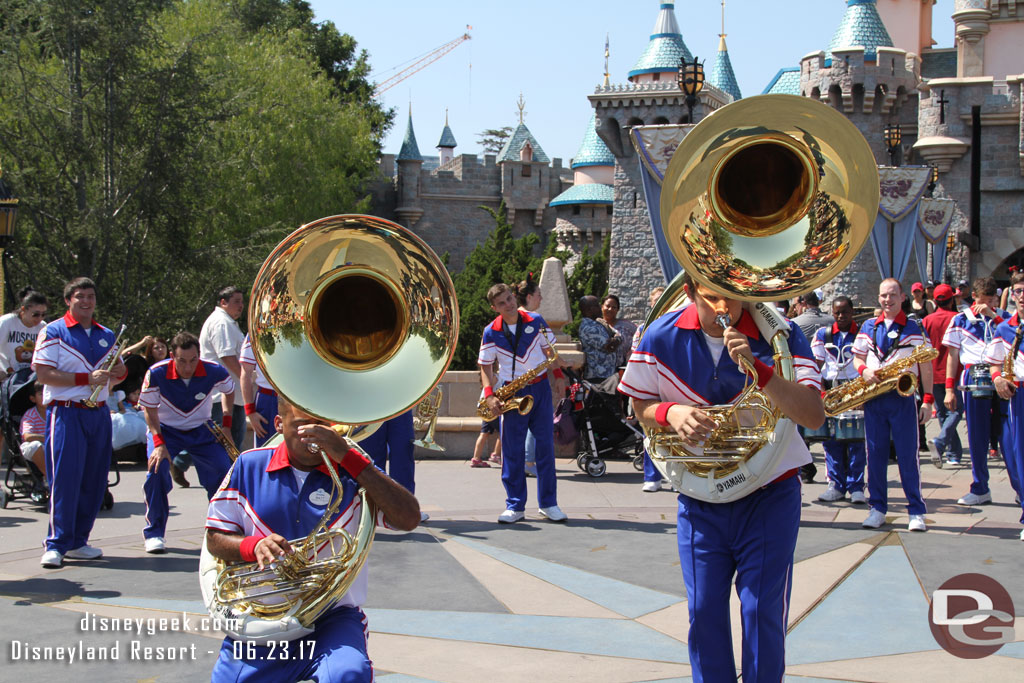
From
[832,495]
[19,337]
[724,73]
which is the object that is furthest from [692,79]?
[724,73]

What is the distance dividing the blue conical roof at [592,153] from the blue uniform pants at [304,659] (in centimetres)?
5227

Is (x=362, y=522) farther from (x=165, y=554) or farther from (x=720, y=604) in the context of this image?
(x=165, y=554)

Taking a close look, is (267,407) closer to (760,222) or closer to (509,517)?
(509,517)

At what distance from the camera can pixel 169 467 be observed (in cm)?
724

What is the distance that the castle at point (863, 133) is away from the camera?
1355 inches

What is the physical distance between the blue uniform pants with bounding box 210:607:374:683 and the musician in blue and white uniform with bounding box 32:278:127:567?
4.09 metres

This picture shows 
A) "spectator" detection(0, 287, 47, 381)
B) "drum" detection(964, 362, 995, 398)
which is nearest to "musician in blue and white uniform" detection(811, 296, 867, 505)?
"drum" detection(964, 362, 995, 398)

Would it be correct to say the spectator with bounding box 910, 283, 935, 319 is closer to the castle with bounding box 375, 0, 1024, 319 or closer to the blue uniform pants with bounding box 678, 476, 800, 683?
the blue uniform pants with bounding box 678, 476, 800, 683

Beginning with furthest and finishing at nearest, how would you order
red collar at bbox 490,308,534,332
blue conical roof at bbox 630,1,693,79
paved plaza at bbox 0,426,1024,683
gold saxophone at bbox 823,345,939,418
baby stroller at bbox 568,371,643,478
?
blue conical roof at bbox 630,1,693,79 → baby stroller at bbox 568,371,643,478 → red collar at bbox 490,308,534,332 → gold saxophone at bbox 823,345,939,418 → paved plaza at bbox 0,426,1024,683

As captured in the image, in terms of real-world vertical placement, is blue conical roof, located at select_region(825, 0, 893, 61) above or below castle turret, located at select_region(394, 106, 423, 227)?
above

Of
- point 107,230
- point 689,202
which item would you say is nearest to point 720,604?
point 689,202

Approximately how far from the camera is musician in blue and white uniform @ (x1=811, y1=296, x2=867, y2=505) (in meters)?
9.16

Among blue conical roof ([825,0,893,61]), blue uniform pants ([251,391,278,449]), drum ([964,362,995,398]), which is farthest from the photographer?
blue conical roof ([825,0,893,61])

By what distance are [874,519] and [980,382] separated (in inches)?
74.5
